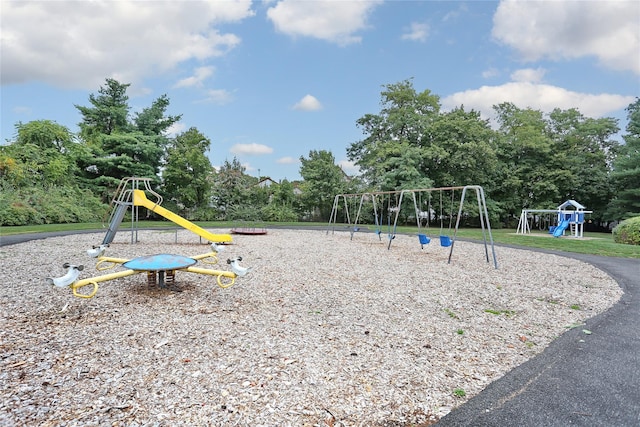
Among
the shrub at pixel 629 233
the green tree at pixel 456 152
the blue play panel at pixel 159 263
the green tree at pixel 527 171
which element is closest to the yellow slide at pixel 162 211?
the blue play panel at pixel 159 263

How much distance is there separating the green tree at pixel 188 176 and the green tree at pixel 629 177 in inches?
1013

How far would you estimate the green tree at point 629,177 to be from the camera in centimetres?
2152

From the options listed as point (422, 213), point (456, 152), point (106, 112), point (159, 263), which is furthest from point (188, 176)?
point (159, 263)

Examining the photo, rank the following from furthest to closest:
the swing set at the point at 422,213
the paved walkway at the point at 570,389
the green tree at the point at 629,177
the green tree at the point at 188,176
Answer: the green tree at the point at 188,176 < the green tree at the point at 629,177 < the swing set at the point at 422,213 < the paved walkway at the point at 570,389

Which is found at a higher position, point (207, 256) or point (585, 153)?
point (585, 153)

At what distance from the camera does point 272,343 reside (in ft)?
9.80

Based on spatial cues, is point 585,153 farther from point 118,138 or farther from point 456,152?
point 118,138

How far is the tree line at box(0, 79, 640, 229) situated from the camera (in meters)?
19.9

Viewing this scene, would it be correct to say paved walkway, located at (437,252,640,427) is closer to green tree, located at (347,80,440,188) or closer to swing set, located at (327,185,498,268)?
swing set, located at (327,185,498,268)

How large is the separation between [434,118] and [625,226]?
13607 millimetres

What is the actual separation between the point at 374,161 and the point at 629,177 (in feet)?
52.5

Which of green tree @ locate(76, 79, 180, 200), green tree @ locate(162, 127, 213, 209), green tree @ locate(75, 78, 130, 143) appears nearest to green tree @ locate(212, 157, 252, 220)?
green tree @ locate(162, 127, 213, 209)

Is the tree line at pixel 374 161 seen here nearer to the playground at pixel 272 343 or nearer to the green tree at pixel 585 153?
the green tree at pixel 585 153

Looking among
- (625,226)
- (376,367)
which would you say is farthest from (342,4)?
(625,226)
